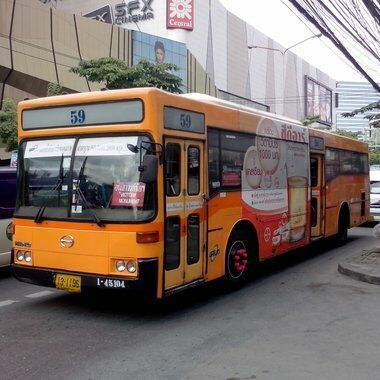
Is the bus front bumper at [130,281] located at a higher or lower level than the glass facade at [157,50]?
lower

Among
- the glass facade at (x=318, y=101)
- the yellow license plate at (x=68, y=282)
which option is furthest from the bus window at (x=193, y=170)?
the glass facade at (x=318, y=101)

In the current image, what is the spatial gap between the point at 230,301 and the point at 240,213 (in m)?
1.33

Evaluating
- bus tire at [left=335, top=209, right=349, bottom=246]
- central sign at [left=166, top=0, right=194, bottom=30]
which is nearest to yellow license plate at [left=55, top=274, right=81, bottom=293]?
bus tire at [left=335, top=209, right=349, bottom=246]

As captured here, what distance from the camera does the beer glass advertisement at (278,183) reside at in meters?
8.39

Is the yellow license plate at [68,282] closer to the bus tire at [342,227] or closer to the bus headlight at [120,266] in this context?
the bus headlight at [120,266]

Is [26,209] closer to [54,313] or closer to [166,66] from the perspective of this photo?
[54,313]

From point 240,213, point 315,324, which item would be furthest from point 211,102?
point 315,324

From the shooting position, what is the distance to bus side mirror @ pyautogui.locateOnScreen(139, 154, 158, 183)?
19.2 feet

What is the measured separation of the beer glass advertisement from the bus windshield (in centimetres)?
245

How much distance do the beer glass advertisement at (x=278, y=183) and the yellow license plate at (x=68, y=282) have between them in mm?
2913

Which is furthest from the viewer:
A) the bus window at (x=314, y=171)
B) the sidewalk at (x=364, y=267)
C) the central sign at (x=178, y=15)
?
the central sign at (x=178, y=15)

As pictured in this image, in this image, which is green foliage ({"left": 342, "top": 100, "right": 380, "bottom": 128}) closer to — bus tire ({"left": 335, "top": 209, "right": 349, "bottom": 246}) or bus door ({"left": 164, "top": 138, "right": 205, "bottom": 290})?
bus tire ({"left": 335, "top": 209, "right": 349, "bottom": 246})

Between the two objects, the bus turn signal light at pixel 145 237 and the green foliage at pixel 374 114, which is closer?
the bus turn signal light at pixel 145 237

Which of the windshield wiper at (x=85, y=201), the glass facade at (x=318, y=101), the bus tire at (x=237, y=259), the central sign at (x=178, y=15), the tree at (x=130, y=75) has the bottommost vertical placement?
the bus tire at (x=237, y=259)
